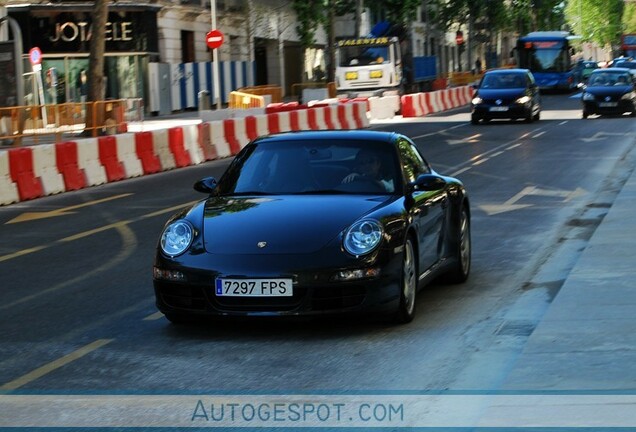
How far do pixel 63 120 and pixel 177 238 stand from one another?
84.7ft

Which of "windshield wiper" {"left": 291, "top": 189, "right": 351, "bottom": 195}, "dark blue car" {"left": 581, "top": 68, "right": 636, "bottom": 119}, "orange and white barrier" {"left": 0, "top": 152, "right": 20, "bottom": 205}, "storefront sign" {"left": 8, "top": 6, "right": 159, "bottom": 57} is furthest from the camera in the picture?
"storefront sign" {"left": 8, "top": 6, "right": 159, "bottom": 57}

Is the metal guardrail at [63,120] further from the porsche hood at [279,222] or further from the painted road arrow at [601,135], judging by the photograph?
the porsche hood at [279,222]

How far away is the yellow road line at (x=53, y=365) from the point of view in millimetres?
7765

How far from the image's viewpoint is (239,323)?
9.66 meters

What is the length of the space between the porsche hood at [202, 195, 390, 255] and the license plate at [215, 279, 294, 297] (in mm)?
211

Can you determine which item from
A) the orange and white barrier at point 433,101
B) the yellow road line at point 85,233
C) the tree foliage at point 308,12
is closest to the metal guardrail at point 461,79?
the orange and white barrier at point 433,101

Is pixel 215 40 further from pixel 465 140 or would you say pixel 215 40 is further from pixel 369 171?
pixel 369 171

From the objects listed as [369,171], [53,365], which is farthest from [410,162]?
[53,365]

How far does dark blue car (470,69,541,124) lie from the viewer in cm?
4069

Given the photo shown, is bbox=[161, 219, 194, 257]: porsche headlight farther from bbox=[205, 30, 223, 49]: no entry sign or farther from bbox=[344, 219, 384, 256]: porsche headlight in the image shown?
bbox=[205, 30, 223, 49]: no entry sign

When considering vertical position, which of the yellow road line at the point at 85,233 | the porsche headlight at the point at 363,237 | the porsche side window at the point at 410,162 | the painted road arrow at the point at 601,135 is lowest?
the painted road arrow at the point at 601,135

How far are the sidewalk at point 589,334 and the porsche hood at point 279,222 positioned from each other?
4.90ft

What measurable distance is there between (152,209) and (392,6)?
55210 millimetres

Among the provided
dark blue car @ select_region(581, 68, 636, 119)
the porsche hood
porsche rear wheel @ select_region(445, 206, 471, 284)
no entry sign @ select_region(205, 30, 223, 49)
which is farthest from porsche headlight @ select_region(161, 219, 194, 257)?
no entry sign @ select_region(205, 30, 223, 49)
